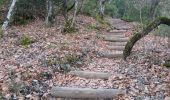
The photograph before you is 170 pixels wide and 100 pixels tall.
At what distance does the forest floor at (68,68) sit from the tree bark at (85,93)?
0.70ft

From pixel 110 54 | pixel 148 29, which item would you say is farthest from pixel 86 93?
pixel 110 54

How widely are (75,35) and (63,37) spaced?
119cm

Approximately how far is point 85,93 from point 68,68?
2605 millimetres

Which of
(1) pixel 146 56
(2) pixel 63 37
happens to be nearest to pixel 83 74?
(1) pixel 146 56

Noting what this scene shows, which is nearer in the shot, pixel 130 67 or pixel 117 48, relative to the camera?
pixel 130 67

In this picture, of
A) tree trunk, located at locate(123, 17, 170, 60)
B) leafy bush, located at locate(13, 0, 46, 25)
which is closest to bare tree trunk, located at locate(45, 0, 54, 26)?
leafy bush, located at locate(13, 0, 46, 25)

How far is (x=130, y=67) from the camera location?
1010cm

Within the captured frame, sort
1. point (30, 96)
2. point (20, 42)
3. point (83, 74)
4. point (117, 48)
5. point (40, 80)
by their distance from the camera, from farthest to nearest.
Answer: point (117, 48) → point (20, 42) → point (83, 74) → point (40, 80) → point (30, 96)

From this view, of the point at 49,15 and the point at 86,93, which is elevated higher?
the point at 49,15

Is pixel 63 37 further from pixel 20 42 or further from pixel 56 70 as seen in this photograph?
pixel 56 70

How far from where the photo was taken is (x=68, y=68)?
32.8ft

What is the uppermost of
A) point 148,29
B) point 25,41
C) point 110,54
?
point 148,29

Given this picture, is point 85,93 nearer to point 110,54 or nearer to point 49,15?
point 110,54

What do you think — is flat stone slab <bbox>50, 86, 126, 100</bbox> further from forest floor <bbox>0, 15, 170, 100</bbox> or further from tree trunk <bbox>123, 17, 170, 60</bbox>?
tree trunk <bbox>123, 17, 170, 60</bbox>
